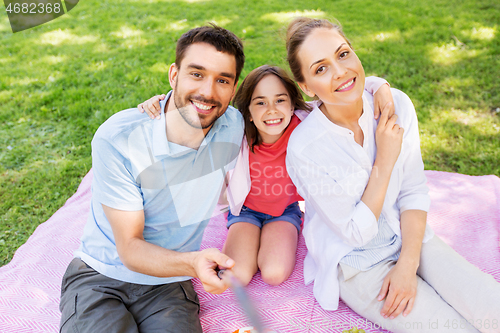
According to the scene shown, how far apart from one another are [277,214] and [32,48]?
5.74 metres

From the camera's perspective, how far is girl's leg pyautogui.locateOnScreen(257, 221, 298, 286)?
94.6 inches

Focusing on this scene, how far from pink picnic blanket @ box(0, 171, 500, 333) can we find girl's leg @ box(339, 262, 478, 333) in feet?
0.40

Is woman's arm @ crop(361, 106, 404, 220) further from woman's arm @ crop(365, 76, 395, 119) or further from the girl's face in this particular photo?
the girl's face

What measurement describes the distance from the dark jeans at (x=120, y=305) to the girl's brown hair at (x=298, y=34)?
1.43m

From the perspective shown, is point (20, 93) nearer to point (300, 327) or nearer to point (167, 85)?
point (167, 85)

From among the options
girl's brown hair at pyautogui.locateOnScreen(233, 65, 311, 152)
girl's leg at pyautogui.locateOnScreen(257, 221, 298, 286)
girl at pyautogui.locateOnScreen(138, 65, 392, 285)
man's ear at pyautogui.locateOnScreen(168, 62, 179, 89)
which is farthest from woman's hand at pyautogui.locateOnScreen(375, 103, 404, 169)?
man's ear at pyautogui.locateOnScreen(168, 62, 179, 89)

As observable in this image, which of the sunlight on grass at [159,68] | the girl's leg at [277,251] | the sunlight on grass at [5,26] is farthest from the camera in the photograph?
the sunlight on grass at [5,26]

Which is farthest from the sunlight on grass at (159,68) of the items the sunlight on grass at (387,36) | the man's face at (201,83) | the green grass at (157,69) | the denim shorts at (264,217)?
the man's face at (201,83)

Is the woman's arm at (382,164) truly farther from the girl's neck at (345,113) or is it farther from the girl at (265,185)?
the girl at (265,185)

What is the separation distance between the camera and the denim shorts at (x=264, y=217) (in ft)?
8.89

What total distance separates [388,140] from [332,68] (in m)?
0.50

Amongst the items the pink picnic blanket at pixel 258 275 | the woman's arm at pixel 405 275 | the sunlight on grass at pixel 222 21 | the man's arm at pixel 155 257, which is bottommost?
the pink picnic blanket at pixel 258 275

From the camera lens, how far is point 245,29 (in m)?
6.28

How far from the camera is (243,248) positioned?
255cm
